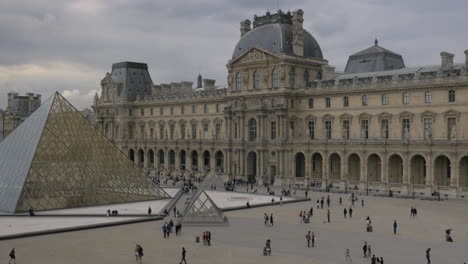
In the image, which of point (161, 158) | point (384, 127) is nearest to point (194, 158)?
point (161, 158)

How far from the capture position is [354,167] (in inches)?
2349

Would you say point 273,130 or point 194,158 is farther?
point 194,158

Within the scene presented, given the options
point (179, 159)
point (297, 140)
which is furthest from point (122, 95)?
point (297, 140)

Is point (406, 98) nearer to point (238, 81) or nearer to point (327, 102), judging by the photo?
point (327, 102)

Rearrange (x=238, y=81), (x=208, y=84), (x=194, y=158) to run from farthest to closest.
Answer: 1. (x=208, y=84)
2. (x=194, y=158)
3. (x=238, y=81)

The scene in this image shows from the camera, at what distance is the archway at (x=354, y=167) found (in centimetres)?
5928

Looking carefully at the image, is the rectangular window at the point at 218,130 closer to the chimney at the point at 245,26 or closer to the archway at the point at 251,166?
the archway at the point at 251,166

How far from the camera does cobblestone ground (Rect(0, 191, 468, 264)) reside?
25.5 meters

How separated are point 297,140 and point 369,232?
99.0ft

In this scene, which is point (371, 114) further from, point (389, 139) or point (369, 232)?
point (369, 232)

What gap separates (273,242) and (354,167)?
32232 mm

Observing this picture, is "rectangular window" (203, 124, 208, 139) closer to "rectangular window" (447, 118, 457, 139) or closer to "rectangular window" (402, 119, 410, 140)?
"rectangular window" (402, 119, 410, 140)

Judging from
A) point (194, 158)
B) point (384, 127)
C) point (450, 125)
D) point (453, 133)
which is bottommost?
point (194, 158)

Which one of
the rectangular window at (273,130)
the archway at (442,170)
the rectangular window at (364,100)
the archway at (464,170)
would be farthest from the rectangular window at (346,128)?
the archway at (464,170)
